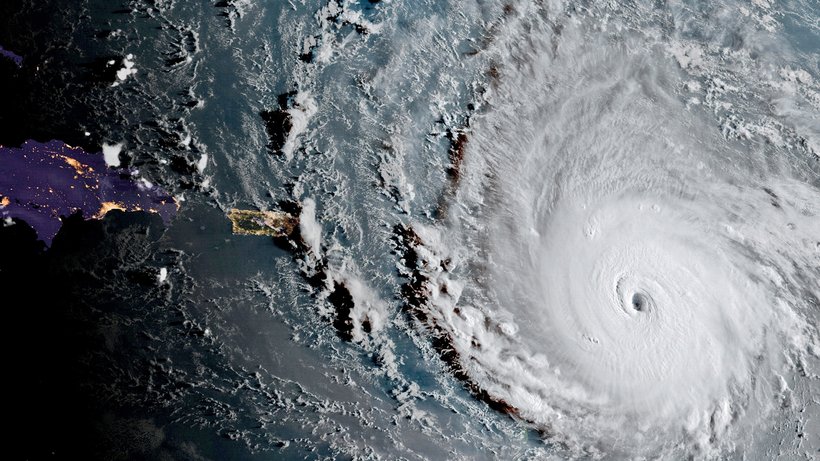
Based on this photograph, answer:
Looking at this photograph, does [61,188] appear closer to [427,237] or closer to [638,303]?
[427,237]

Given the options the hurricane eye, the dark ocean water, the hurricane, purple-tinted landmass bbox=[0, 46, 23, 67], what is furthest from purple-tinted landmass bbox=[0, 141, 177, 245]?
the hurricane eye

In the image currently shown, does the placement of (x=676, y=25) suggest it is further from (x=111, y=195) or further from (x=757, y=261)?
(x=111, y=195)

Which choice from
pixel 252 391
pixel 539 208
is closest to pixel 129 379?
pixel 252 391

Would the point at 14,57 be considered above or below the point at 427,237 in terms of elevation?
above

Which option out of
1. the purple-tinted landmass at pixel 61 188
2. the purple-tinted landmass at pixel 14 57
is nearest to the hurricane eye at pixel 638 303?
the purple-tinted landmass at pixel 61 188

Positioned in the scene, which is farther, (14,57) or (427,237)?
(427,237)

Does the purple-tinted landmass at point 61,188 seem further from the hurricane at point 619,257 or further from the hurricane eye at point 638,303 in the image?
the hurricane eye at point 638,303

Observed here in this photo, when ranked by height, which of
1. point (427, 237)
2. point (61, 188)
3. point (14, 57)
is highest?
point (14, 57)

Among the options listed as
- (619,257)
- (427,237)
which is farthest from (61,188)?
(619,257)

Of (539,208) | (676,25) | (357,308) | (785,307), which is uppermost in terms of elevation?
(676,25)
